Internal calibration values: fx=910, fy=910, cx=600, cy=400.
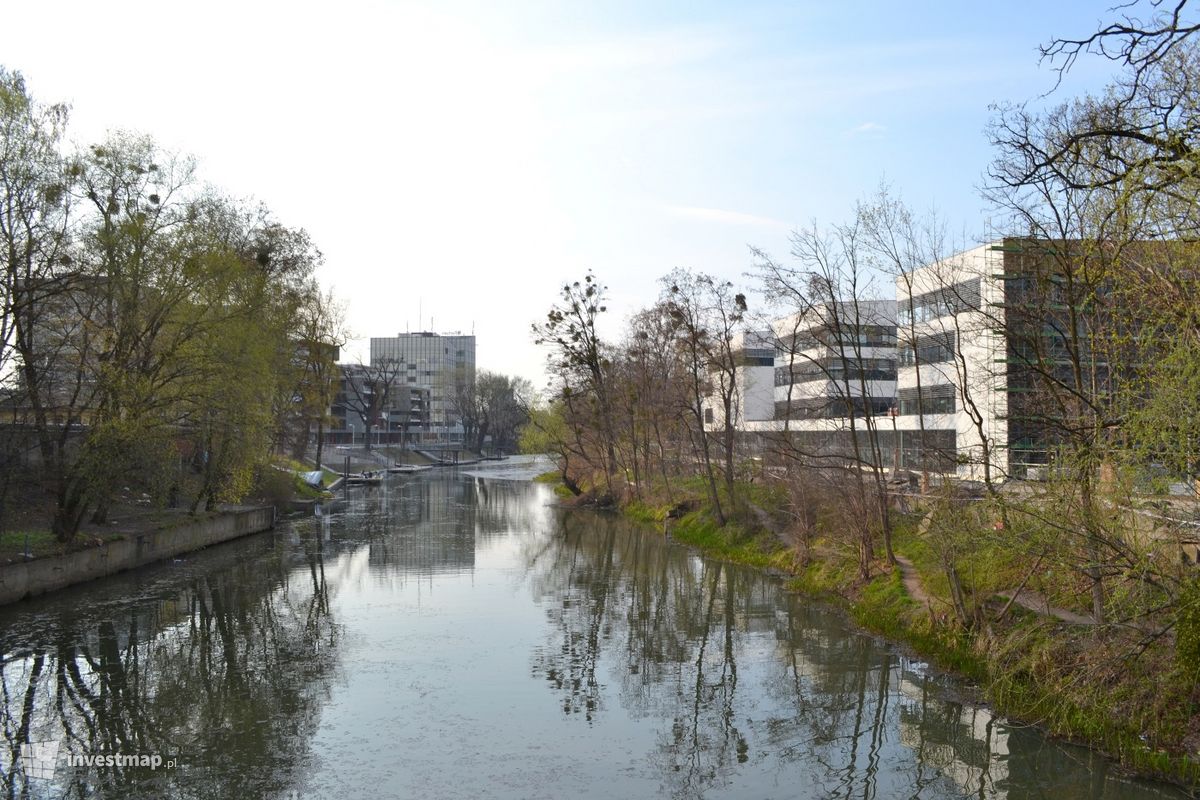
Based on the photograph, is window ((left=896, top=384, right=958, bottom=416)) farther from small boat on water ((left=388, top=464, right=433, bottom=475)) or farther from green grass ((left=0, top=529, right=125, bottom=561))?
small boat on water ((left=388, top=464, right=433, bottom=475))

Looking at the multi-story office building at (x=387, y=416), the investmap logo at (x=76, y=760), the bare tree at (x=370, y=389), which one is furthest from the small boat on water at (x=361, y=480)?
the investmap logo at (x=76, y=760)

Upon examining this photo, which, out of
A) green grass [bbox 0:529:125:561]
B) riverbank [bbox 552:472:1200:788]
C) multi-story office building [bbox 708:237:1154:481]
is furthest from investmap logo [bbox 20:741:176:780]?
multi-story office building [bbox 708:237:1154:481]

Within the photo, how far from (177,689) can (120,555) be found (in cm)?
1329

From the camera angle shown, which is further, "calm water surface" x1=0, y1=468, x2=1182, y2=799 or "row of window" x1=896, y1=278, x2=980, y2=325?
"row of window" x1=896, y1=278, x2=980, y2=325

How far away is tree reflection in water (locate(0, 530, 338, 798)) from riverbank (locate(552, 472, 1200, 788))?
416 inches

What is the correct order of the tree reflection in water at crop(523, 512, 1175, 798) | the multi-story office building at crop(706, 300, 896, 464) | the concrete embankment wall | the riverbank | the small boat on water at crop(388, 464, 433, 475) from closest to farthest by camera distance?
the riverbank, the tree reflection in water at crop(523, 512, 1175, 798), the concrete embankment wall, the multi-story office building at crop(706, 300, 896, 464), the small boat on water at crop(388, 464, 433, 475)

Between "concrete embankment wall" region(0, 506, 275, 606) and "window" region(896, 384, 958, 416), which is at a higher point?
"window" region(896, 384, 958, 416)

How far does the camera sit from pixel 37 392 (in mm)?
24375

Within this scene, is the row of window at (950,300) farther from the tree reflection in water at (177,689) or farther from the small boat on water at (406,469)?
the small boat on water at (406,469)

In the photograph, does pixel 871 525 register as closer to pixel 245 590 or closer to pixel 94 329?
pixel 245 590

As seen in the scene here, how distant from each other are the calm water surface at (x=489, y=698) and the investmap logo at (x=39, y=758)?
125 millimetres

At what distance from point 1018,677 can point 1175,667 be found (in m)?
3.37

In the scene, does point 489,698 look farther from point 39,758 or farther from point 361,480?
point 361,480

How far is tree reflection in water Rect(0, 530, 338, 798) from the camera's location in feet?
39.0
